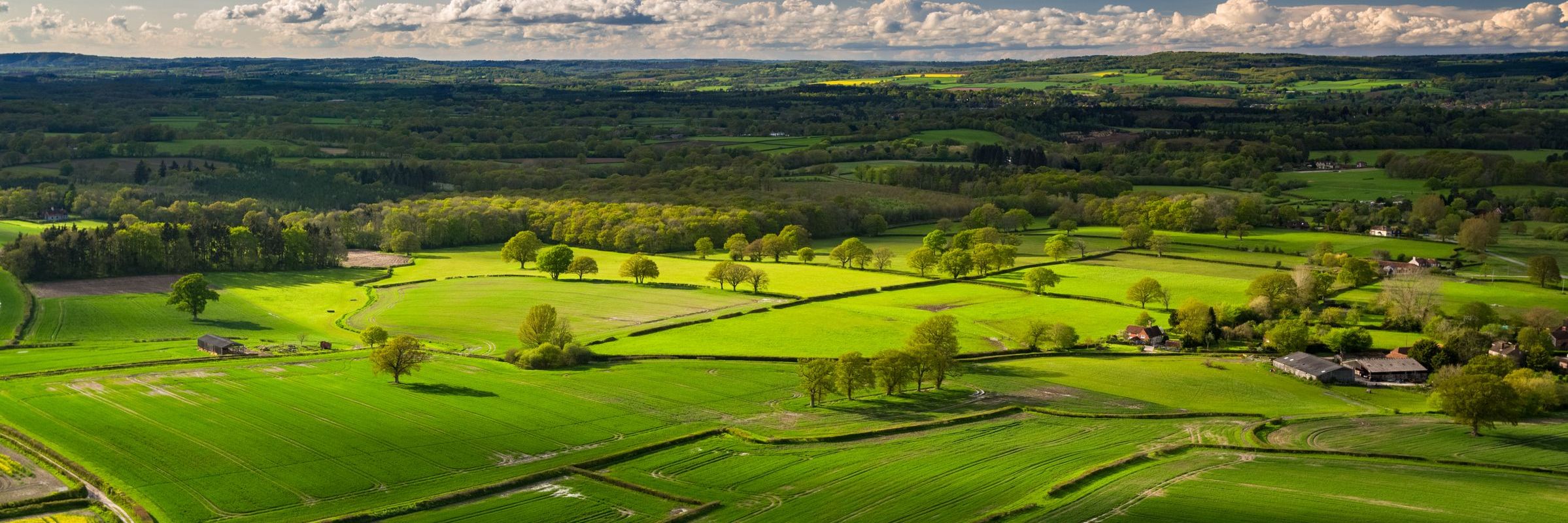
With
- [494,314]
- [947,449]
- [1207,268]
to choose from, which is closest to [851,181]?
[1207,268]

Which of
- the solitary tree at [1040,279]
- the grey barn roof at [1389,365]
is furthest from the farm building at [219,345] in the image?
the grey barn roof at [1389,365]

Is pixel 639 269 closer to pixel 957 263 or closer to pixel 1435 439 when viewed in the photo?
pixel 957 263

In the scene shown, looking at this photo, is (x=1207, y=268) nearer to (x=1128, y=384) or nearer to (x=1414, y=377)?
(x=1414, y=377)

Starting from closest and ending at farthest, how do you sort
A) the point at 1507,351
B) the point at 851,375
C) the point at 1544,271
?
the point at 851,375 < the point at 1507,351 < the point at 1544,271

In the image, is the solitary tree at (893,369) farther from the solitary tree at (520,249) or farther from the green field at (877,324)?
the solitary tree at (520,249)

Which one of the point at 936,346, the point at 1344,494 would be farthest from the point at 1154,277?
the point at 1344,494

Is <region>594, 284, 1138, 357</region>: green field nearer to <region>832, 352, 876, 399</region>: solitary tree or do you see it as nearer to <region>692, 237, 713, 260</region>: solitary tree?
<region>832, 352, 876, 399</region>: solitary tree

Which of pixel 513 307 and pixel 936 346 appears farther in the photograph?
pixel 513 307
